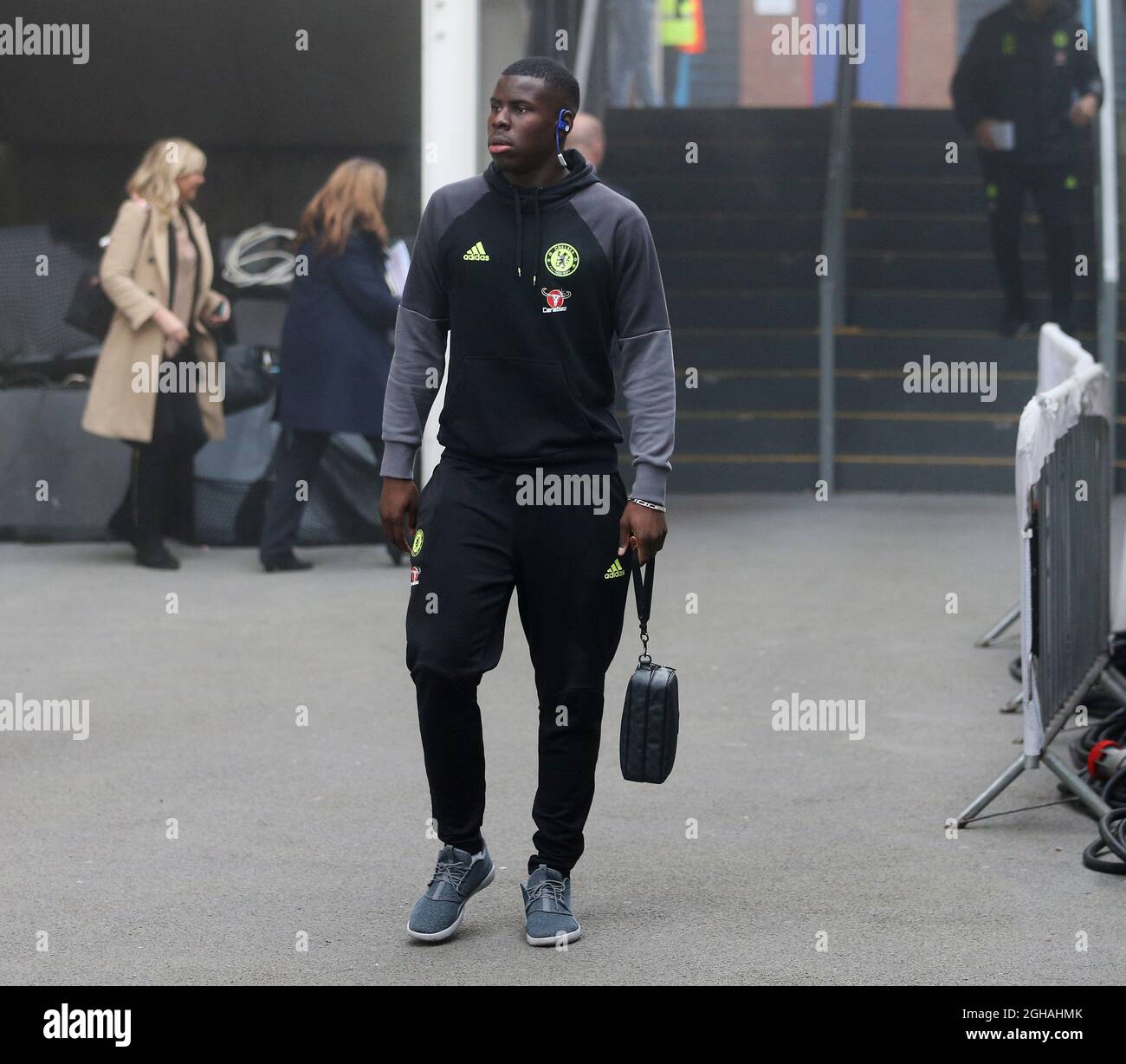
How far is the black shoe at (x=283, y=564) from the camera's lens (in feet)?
31.6

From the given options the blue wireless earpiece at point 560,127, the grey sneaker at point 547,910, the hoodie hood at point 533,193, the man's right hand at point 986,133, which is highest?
the man's right hand at point 986,133

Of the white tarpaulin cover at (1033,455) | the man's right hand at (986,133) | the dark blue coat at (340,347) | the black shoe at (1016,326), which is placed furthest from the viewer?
the black shoe at (1016,326)

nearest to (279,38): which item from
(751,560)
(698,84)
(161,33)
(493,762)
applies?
(161,33)

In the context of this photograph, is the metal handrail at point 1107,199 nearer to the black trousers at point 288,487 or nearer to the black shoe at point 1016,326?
the black shoe at point 1016,326

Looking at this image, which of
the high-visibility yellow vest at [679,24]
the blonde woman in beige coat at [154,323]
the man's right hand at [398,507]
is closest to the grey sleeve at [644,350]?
the man's right hand at [398,507]

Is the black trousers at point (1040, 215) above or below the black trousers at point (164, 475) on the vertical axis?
above

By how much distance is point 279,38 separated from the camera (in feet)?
33.0

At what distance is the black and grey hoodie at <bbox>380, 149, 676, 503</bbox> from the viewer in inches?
158

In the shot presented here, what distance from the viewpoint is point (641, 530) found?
4074 millimetres

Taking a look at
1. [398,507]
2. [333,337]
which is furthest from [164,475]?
[398,507]

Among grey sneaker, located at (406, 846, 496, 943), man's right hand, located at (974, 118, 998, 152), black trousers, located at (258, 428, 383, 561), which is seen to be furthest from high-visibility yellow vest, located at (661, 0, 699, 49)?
grey sneaker, located at (406, 846, 496, 943)

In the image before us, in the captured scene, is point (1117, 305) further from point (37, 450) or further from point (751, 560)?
point (37, 450)

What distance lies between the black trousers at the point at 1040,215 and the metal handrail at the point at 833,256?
1077 mm

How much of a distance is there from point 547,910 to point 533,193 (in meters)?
1.54
